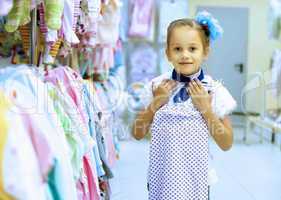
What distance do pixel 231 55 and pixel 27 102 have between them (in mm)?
6865

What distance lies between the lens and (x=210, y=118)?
1580mm

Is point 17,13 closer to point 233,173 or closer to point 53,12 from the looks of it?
point 53,12

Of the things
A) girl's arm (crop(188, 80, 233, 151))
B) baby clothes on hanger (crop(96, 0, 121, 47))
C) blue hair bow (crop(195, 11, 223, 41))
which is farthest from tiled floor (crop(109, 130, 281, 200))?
blue hair bow (crop(195, 11, 223, 41))

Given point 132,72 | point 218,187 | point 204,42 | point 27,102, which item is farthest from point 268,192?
point 132,72

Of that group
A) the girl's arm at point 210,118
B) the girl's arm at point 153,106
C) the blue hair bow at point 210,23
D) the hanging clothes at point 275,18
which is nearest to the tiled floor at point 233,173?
the hanging clothes at point 275,18

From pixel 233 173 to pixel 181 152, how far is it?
2.59 metres

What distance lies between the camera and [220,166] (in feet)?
14.2

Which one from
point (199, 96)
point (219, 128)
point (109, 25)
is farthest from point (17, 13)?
point (109, 25)

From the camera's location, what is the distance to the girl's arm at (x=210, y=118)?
62.1 inches

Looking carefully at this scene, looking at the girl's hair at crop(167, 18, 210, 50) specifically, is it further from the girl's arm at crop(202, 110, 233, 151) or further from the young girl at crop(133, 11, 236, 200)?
the girl's arm at crop(202, 110, 233, 151)

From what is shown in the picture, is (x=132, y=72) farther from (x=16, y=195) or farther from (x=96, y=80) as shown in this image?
(x=16, y=195)

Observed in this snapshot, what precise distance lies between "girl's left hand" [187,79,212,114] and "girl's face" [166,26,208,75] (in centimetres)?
6

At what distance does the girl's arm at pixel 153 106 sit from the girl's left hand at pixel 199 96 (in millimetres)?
76

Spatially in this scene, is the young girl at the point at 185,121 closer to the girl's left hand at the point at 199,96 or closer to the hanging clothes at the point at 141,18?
the girl's left hand at the point at 199,96
